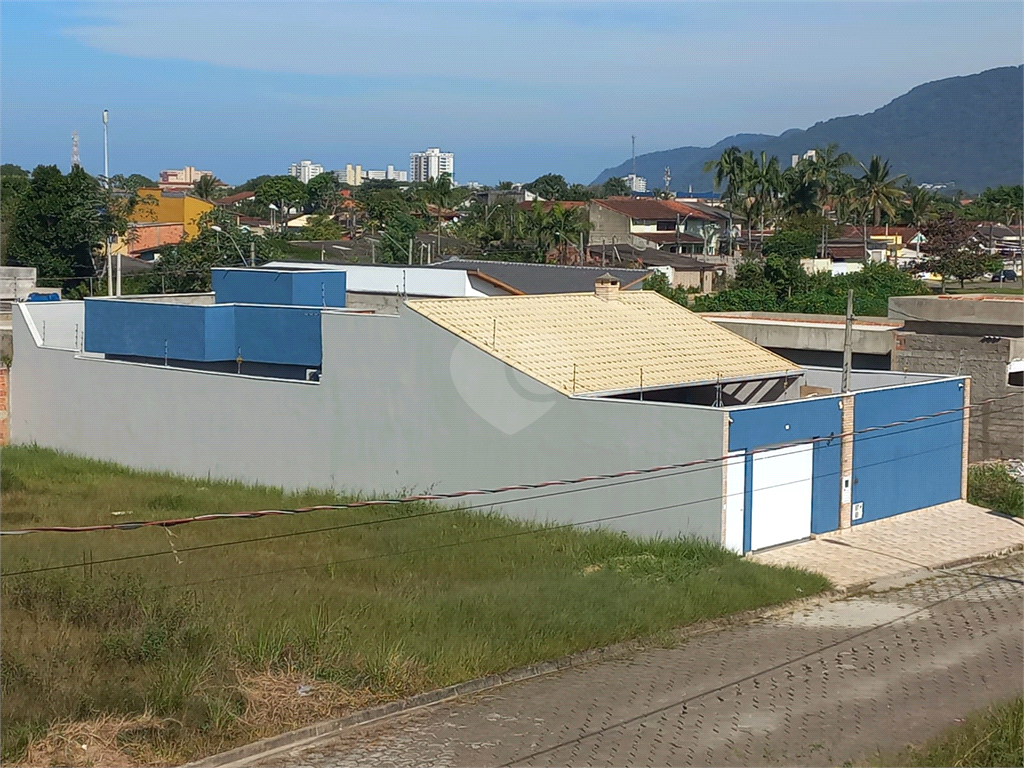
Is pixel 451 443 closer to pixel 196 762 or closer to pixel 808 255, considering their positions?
pixel 196 762

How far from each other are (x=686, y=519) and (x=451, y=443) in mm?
4760

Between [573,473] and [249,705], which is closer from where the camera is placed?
[249,705]

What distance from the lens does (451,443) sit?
2212 centimetres

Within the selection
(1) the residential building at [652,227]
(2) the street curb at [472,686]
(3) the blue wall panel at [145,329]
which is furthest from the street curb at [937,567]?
(1) the residential building at [652,227]

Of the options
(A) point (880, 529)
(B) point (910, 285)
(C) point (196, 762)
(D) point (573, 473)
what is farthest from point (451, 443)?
(B) point (910, 285)

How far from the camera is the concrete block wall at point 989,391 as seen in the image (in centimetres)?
2552

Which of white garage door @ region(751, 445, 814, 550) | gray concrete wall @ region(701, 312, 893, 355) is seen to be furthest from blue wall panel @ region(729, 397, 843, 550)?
gray concrete wall @ region(701, 312, 893, 355)

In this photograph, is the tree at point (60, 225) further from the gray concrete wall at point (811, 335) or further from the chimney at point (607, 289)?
the chimney at point (607, 289)

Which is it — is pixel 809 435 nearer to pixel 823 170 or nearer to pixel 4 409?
pixel 4 409

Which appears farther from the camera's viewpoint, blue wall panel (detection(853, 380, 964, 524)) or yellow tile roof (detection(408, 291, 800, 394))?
yellow tile roof (detection(408, 291, 800, 394))

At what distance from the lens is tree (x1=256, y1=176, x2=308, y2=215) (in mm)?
101750

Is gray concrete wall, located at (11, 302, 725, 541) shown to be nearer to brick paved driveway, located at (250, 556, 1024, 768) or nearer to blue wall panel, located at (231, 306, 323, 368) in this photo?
blue wall panel, located at (231, 306, 323, 368)

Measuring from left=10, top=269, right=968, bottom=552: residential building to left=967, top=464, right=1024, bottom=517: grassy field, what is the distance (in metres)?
0.57

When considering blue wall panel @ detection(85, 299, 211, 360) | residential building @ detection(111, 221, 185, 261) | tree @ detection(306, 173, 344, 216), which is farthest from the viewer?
tree @ detection(306, 173, 344, 216)
